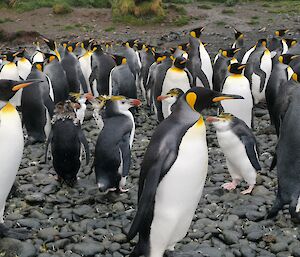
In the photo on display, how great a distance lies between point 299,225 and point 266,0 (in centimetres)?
2327

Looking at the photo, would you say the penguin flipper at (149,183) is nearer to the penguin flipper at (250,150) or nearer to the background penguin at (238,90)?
the penguin flipper at (250,150)

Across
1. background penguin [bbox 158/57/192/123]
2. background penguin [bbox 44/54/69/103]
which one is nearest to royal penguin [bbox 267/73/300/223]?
background penguin [bbox 158/57/192/123]

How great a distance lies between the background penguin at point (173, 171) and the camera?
11.6ft

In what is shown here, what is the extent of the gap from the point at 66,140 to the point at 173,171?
193 cm

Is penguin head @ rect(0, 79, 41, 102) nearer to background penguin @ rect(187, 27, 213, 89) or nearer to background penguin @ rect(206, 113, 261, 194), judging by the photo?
background penguin @ rect(206, 113, 261, 194)

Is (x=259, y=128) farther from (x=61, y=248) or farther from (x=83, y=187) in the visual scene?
(x=61, y=248)

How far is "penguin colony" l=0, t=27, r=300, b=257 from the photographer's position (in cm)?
358

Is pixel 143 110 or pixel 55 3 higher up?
pixel 55 3

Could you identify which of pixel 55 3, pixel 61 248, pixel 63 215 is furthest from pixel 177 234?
pixel 55 3

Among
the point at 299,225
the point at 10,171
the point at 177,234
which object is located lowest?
the point at 299,225

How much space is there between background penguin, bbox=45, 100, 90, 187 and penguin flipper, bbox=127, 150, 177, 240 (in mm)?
1777

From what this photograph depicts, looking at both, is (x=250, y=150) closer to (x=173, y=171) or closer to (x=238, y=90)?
(x=173, y=171)

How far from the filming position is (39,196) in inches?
196

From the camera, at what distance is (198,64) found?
8.79 meters
